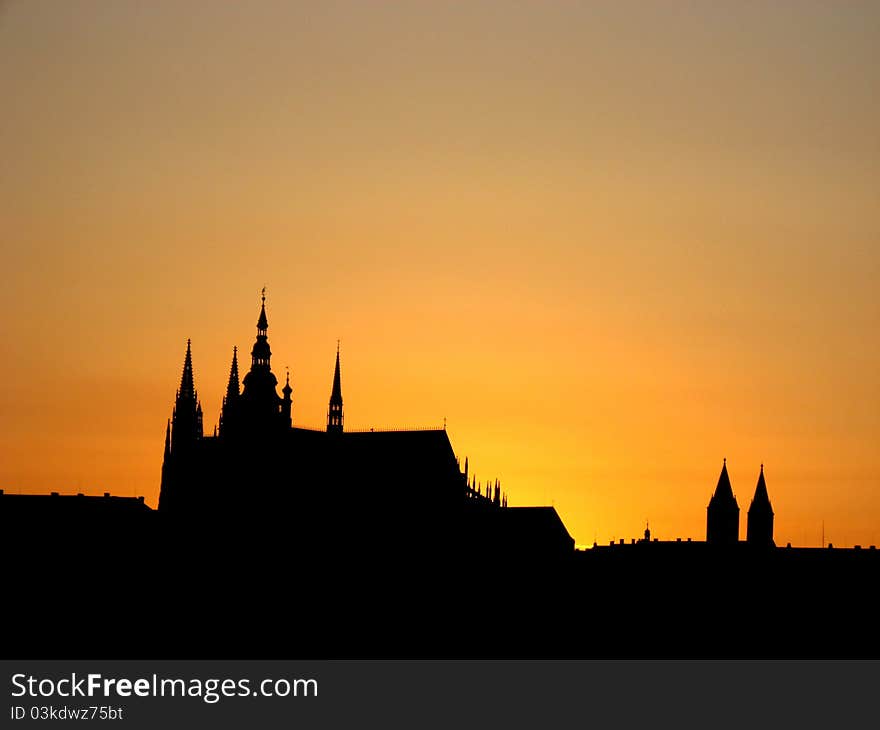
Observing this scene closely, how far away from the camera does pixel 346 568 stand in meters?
188

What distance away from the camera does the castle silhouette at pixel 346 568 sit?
548 feet

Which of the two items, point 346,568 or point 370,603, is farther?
point 346,568

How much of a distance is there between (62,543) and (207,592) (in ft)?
33.7

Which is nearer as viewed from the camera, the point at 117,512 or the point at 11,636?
the point at 11,636

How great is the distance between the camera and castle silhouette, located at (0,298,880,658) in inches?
6580

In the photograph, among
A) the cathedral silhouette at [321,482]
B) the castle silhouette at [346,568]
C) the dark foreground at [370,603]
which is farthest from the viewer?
the cathedral silhouette at [321,482]

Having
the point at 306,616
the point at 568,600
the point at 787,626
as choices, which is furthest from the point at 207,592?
the point at 787,626

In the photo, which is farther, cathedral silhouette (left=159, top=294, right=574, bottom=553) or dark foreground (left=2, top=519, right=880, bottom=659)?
cathedral silhouette (left=159, top=294, right=574, bottom=553)

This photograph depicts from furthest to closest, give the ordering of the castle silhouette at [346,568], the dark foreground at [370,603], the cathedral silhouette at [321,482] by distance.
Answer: the cathedral silhouette at [321,482] → the castle silhouette at [346,568] → the dark foreground at [370,603]

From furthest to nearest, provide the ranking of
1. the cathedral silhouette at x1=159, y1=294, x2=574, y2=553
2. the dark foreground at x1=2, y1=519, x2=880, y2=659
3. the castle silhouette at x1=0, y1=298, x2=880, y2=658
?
the cathedral silhouette at x1=159, y1=294, x2=574, y2=553
the castle silhouette at x1=0, y1=298, x2=880, y2=658
the dark foreground at x1=2, y1=519, x2=880, y2=659
